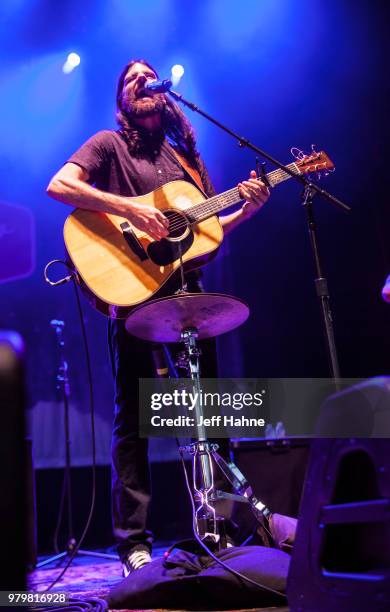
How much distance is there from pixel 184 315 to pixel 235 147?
10.5 ft

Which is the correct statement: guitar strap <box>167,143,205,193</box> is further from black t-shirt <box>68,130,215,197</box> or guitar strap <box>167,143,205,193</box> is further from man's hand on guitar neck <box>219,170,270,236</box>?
man's hand on guitar neck <box>219,170,270,236</box>

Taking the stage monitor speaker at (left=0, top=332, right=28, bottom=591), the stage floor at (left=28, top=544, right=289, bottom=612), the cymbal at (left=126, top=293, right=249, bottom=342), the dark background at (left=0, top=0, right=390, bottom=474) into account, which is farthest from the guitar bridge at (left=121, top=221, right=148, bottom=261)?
the dark background at (left=0, top=0, right=390, bottom=474)

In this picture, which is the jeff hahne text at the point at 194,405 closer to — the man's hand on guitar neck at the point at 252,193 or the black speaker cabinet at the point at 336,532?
the man's hand on guitar neck at the point at 252,193

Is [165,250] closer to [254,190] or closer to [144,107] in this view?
[254,190]

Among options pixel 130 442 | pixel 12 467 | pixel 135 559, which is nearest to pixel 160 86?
pixel 130 442

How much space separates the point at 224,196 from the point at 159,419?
1.09 metres

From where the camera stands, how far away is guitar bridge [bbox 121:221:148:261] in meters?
2.52

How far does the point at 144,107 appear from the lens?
9.73ft

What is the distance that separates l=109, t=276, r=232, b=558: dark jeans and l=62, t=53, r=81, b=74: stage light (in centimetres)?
322

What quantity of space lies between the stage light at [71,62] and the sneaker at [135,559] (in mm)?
4149

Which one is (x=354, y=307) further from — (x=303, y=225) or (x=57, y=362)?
(x=57, y=362)

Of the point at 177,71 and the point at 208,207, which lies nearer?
the point at 208,207

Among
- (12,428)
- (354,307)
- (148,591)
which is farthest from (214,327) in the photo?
(354,307)

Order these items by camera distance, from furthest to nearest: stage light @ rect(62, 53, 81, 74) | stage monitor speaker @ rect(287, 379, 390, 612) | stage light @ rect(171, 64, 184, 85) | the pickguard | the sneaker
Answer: stage light @ rect(171, 64, 184, 85), stage light @ rect(62, 53, 81, 74), the pickguard, the sneaker, stage monitor speaker @ rect(287, 379, 390, 612)
